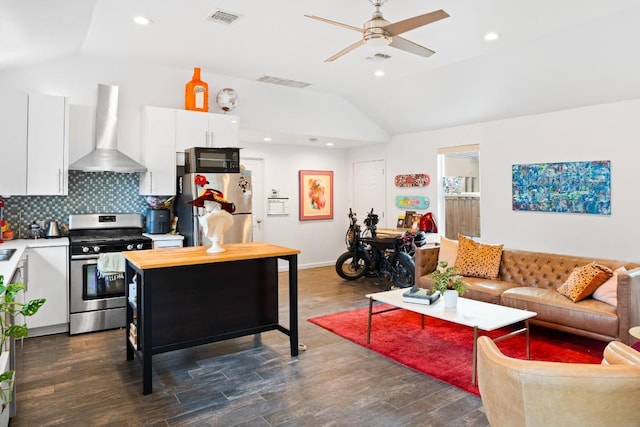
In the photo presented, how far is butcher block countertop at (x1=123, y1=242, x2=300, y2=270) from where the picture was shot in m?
3.00

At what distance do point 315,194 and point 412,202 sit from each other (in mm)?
1891

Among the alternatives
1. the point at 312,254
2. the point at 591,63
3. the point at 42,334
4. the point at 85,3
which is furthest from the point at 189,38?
the point at 312,254

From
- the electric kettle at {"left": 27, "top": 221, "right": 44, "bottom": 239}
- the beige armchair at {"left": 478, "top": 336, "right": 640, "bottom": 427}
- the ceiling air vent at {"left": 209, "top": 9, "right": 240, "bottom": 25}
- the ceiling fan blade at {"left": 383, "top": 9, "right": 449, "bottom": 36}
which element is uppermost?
the ceiling air vent at {"left": 209, "top": 9, "right": 240, "bottom": 25}

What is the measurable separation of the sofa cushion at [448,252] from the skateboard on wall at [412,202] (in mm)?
1758

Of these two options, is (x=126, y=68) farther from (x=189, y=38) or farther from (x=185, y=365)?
(x=185, y=365)

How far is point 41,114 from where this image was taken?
14.2 ft

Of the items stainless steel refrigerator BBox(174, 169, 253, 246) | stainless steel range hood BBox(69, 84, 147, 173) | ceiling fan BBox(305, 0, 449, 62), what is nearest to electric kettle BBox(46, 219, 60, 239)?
stainless steel range hood BBox(69, 84, 147, 173)

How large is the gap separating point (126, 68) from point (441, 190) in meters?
4.80

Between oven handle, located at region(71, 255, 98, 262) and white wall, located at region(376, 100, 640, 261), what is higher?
white wall, located at region(376, 100, 640, 261)

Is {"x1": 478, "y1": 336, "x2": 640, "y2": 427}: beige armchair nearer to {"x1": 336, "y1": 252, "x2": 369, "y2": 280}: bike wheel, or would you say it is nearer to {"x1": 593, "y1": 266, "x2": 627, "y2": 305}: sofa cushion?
{"x1": 593, "y1": 266, "x2": 627, "y2": 305}: sofa cushion

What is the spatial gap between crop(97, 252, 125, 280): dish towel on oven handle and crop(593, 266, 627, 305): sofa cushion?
448 centimetres

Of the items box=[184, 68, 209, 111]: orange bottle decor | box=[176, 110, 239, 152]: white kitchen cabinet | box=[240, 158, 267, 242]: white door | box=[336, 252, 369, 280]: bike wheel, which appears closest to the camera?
box=[176, 110, 239, 152]: white kitchen cabinet

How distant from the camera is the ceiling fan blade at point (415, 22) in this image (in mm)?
2878

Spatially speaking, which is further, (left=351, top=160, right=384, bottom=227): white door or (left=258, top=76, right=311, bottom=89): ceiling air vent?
(left=351, top=160, right=384, bottom=227): white door
